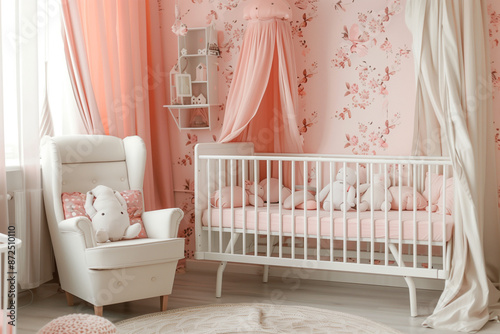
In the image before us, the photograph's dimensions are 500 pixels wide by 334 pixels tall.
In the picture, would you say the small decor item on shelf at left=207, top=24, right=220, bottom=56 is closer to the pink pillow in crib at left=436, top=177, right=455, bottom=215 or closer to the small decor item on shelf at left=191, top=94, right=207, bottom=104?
the small decor item on shelf at left=191, top=94, right=207, bottom=104

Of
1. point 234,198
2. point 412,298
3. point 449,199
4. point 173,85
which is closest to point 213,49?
point 173,85

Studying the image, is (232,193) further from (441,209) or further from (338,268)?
(441,209)

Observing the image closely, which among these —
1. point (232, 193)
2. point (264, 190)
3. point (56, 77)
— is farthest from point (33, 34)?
point (264, 190)

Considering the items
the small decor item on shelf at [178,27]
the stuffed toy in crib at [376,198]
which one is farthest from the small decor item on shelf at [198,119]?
the stuffed toy in crib at [376,198]

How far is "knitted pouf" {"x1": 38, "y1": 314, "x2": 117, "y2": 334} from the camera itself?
2383 millimetres

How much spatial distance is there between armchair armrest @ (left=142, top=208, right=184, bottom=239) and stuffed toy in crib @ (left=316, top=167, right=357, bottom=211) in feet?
2.87

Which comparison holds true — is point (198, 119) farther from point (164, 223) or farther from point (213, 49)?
point (164, 223)

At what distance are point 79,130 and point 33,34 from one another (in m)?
0.68

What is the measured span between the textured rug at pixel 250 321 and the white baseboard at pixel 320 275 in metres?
0.71

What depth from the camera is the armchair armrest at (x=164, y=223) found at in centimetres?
350

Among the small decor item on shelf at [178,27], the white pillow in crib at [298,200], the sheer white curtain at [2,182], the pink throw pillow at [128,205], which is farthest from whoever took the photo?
the small decor item on shelf at [178,27]

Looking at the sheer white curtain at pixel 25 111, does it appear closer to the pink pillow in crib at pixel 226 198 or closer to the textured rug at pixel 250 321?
the textured rug at pixel 250 321

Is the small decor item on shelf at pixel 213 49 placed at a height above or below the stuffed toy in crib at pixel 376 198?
above

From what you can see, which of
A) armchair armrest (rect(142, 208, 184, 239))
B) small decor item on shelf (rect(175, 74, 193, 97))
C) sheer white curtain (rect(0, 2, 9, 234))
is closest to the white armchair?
armchair armrest (rect(142, 208, 184, 239))
